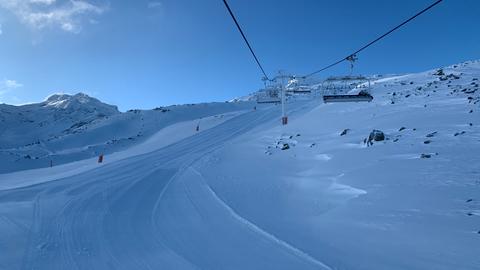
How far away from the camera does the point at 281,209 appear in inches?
449

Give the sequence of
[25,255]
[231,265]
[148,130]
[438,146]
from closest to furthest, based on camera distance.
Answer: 1. [231,265]
2. [25,255]
3. [438,146]
4. [148,130]

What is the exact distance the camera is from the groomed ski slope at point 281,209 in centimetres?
765

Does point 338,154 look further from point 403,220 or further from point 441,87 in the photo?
point 441,87

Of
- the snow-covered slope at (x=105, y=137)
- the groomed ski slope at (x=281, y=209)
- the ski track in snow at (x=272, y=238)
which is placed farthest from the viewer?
the snow-covered slope at (x=105, y=137)

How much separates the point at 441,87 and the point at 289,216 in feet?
78.0

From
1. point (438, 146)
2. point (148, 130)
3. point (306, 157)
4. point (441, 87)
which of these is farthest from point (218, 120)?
point (438, 146)

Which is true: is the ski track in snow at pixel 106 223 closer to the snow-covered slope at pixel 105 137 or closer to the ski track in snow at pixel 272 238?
the ski track in snow at pixel 272 238

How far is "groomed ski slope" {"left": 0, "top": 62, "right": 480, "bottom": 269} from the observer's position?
25.1 feet

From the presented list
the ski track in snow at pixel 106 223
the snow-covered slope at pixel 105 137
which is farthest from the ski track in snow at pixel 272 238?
the snow-covered slope at pixel 105 137

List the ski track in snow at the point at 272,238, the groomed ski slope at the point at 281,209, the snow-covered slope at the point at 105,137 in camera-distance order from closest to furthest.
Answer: the ski track in snow at the point at 272,238 → the groomed ski slope at the point at 281,209 → the snow-covered slope at the point at 105,137

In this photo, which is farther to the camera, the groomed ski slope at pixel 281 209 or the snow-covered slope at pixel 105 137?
the snow-covered slope at pixel 105 137

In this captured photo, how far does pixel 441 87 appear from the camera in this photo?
29469 millimetres

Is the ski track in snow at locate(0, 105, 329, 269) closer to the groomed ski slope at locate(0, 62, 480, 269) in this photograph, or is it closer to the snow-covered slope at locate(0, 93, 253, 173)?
the groomed ski slope at locate(0, 62, 480, 269)

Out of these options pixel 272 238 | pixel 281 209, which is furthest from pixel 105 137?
pixel 272 238
